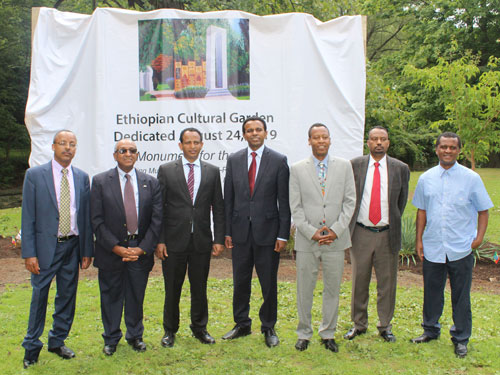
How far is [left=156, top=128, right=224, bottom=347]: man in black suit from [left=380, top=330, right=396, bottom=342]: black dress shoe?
1.65 metres

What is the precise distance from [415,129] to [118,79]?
18440 millimetres

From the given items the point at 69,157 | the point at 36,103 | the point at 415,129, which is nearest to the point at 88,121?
the point at 36,103

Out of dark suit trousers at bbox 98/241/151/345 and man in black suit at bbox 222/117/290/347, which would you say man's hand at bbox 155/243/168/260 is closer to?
dark suit trousers at bbox 98/241/151/345

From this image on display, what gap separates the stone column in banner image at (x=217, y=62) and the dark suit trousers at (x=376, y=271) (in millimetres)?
3209

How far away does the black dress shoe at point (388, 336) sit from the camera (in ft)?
15.3

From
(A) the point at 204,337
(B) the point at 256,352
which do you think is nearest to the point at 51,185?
(A) the point at 204,337

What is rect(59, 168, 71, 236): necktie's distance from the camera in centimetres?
420

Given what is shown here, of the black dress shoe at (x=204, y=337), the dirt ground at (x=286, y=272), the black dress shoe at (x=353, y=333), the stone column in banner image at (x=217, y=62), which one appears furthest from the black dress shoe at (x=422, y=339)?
the stone column in banner image at (x=217, y=62)

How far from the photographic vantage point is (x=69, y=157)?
428 centimetres

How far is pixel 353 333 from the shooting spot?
188 inches

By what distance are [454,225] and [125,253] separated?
9.58 feet

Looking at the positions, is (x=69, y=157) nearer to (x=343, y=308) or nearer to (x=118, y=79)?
(x=118, y=79)

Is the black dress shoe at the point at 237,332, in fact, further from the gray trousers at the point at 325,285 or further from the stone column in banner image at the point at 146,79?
the stone column in banner image at the point at 146,79

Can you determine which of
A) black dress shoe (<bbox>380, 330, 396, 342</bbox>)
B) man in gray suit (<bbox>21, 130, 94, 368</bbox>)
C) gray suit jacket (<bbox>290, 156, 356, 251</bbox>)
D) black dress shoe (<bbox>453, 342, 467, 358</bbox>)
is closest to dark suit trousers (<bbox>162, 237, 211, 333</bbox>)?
man in gray suit (<bbox>21, 130, 94, 368</bbox>)
